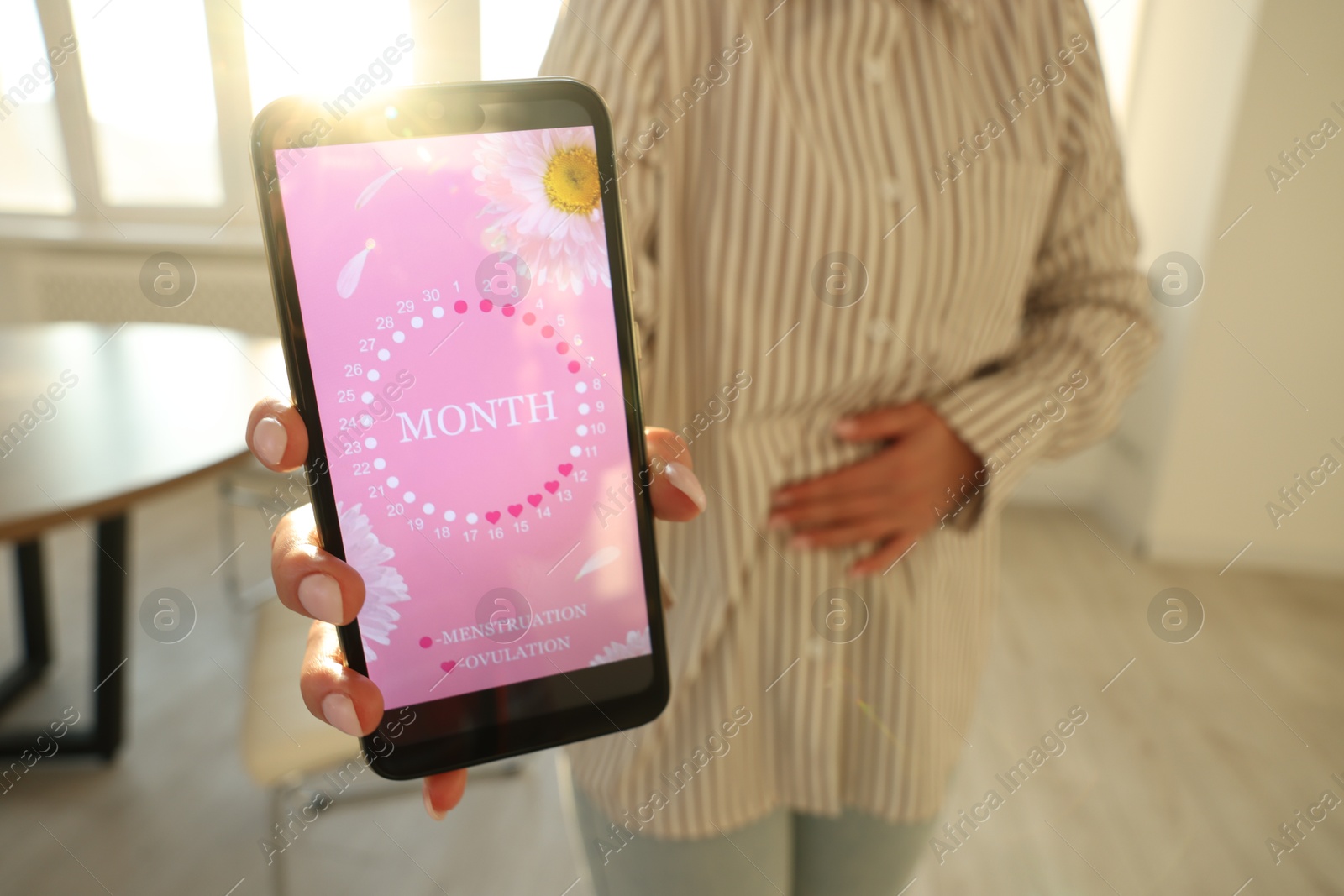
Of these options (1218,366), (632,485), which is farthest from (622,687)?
(1218,366)

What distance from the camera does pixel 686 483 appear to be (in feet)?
1.27

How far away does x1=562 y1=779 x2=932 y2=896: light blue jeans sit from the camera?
0.55m

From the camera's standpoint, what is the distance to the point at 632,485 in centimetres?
41

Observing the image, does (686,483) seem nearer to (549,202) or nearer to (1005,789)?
(549,202)

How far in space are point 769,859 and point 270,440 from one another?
1.50 ft

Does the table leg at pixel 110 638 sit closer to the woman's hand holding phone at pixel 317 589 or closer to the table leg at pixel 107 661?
the table leg at pixel 107 661

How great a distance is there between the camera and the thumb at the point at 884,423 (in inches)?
21.6

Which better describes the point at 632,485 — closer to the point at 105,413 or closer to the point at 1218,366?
the point at 105,413

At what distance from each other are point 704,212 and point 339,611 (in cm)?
33

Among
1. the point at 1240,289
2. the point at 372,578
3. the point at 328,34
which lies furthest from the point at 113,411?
the point at 1240,289

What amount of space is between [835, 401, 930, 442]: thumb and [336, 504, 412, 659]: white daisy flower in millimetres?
315

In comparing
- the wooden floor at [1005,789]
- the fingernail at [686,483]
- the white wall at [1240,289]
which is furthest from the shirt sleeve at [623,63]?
the white wall at [1240,289]

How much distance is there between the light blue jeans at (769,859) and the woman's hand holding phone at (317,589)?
8.8 inches

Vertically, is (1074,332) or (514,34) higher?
(514,34)
